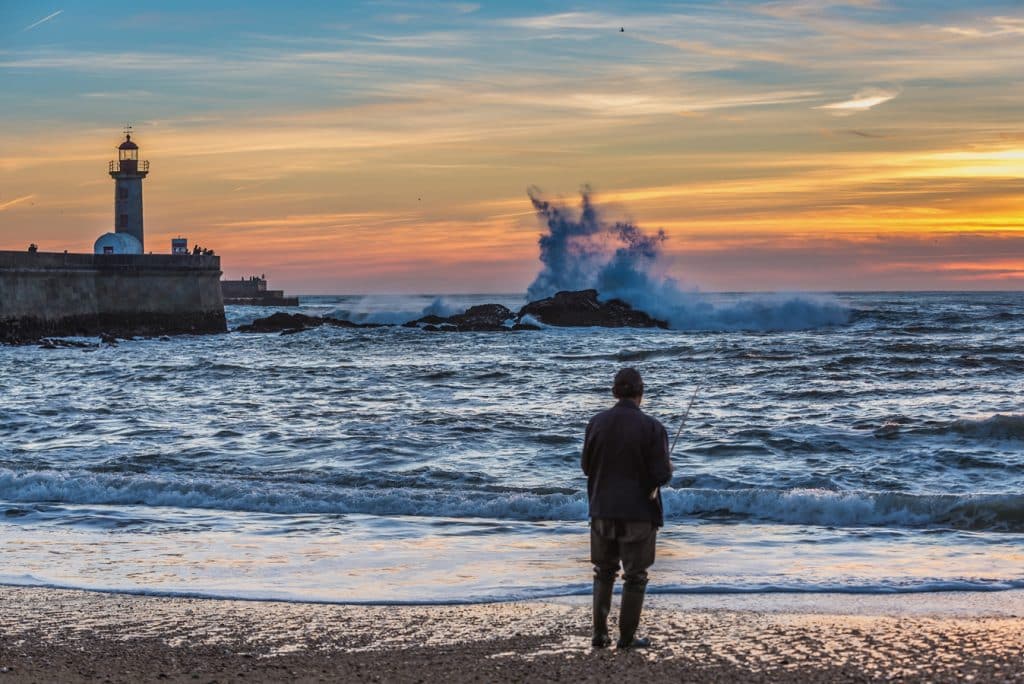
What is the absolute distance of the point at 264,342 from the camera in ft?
143

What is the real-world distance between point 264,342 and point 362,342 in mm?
3960

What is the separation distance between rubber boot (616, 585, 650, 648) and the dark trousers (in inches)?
1.0

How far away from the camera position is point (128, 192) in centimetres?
5666

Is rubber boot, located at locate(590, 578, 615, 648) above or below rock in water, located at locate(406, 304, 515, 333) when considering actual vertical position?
below

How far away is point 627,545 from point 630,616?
0.30 metres

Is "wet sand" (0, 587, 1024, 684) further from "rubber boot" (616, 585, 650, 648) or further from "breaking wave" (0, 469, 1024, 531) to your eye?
"breaking wave" (0, 469, 1024, 531)

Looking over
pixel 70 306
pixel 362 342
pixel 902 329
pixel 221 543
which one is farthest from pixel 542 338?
pixel 221 543

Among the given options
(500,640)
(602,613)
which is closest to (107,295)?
(500,640)

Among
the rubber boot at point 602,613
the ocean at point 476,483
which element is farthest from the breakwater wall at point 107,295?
the rubber boot at point 602,613

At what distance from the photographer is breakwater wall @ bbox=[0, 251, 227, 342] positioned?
41656mm

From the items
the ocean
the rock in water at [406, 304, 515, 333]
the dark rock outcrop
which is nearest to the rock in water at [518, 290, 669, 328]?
the rock in water at [406, 304, 515, 333]

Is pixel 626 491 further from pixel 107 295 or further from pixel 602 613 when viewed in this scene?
pixel 107 295

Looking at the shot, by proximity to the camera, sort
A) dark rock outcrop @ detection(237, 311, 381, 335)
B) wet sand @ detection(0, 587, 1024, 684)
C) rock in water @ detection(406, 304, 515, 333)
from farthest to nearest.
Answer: dark rock outcrop @ detection(237, 311, 381, 335) < rock in water @ detection(406, 304, 515, 333) < wet sand @ detection(0, 587, 1024, 684)

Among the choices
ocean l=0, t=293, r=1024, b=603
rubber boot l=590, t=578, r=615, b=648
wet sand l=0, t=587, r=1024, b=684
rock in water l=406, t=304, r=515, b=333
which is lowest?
ocean l=0, t=293, r=1024, b=603
